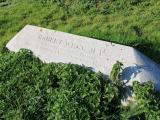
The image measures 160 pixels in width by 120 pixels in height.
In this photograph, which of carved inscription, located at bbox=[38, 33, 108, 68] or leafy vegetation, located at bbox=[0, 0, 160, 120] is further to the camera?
carved inscription, located at bbox=[38, 33, 108, 68]

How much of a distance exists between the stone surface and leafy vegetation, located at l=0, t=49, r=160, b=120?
0.26 metres

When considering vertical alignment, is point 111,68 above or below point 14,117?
above

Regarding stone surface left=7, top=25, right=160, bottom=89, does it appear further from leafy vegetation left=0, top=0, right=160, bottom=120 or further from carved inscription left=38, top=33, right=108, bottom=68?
leafy vegetation left=0, top=0, right=160, bottom=120

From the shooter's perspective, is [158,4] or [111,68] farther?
[158,4]

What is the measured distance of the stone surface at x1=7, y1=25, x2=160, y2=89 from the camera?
8.71 metres

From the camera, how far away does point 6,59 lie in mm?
9742

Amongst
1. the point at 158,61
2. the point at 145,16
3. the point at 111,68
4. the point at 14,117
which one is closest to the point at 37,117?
the point at 14,117

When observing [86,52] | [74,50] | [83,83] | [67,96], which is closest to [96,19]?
[74,50]

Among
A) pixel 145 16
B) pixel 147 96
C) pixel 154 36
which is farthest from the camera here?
pixel 145 16

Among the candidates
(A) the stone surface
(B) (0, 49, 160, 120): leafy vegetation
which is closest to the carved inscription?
(A) the stone surface

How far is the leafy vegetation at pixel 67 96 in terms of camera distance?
8148 mm

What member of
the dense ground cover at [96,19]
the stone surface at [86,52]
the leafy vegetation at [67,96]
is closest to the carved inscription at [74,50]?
the stone surface at [86,52]

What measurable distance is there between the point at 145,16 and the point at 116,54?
283 centimetres

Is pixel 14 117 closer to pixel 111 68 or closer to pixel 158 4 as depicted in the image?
pixel 111 68
